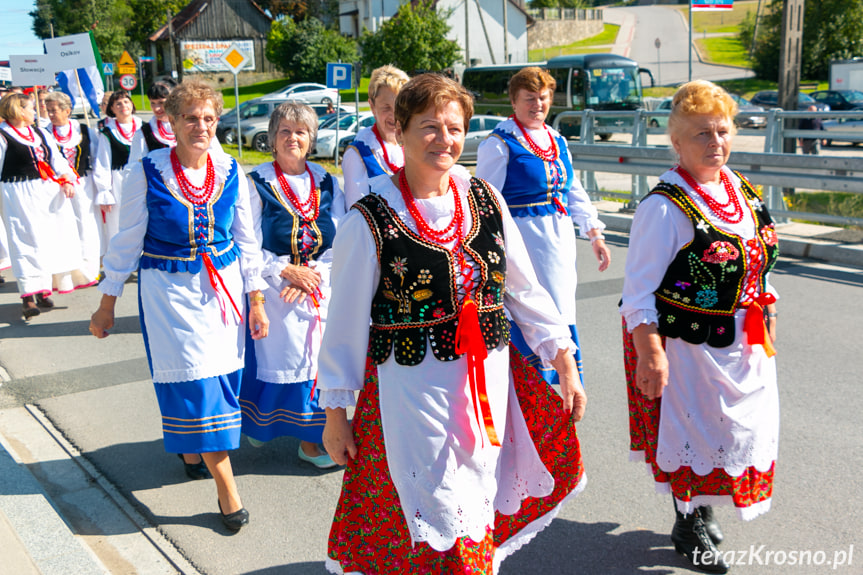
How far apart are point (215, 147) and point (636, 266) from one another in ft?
8.28

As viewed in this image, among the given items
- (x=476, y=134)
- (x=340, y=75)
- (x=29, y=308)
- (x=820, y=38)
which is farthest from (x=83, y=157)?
(x=820, y=38)

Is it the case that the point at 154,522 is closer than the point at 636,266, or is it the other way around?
the point at 636,266

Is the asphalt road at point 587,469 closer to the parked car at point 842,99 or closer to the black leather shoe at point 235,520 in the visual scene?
the black leather shoe at point 235,520

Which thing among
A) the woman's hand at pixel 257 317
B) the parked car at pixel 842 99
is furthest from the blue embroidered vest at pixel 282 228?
the parked car at pixel 842 99

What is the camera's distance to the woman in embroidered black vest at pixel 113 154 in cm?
891

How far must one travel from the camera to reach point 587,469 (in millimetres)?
4430

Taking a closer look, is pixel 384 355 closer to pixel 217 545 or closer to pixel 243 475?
pixel 217 545

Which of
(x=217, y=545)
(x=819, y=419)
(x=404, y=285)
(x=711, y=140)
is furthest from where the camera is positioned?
(x=819, y=419)

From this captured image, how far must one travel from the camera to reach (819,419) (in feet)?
16.2

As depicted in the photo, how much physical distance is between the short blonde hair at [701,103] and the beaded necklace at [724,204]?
0.22m

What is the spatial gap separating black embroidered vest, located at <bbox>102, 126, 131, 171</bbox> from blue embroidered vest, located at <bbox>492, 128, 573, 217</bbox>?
18.7 ft

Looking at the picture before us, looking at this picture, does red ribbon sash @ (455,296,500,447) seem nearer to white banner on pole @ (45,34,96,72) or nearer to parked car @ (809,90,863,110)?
white banner on pole @ (45,34,96,72)

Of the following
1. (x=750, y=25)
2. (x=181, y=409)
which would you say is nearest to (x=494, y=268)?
(x=181, y=409)

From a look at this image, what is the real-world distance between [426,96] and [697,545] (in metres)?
2.16
